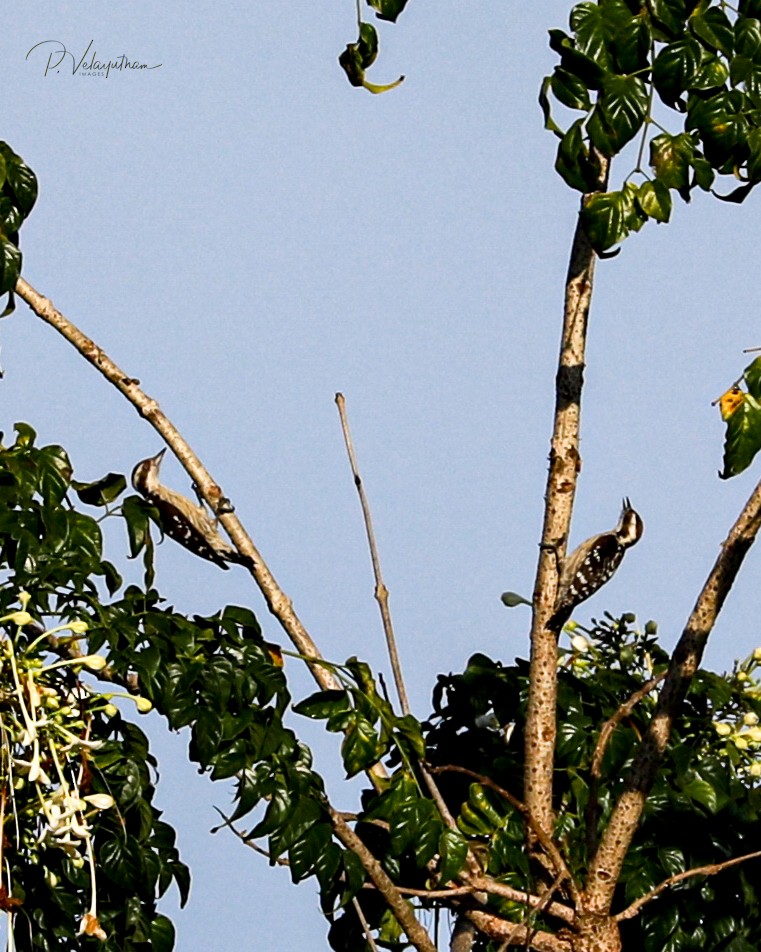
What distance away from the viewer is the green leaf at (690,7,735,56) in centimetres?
196

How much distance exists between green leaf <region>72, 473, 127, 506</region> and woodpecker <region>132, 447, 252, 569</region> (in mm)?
334

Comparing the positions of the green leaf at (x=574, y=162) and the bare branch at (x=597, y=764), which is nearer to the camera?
the green leaf at (x=574, y=162)

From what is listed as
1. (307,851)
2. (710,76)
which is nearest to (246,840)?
(307,851)

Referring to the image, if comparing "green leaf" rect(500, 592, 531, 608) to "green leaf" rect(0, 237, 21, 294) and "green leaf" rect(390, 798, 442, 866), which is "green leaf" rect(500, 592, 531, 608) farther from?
"green leaf" rect(0, 237, 21, 294)

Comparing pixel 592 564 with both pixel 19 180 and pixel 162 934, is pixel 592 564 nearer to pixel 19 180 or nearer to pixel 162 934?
pixel 162 934

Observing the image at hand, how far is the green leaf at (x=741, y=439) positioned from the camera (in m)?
1.69

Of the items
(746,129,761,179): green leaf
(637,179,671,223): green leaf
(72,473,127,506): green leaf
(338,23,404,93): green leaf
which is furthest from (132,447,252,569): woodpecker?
(746,129,761,179): green leaf

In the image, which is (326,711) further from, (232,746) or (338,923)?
(338,923)

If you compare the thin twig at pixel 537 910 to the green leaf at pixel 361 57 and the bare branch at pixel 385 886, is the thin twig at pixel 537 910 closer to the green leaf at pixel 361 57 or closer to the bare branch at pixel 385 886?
the bare branch at pixel 385 886

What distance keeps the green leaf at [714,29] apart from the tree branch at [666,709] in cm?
63

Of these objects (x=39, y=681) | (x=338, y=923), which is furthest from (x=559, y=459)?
(x=39, y=681)

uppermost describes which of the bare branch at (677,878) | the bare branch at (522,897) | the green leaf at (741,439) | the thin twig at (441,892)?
the green leaf at (741,439)

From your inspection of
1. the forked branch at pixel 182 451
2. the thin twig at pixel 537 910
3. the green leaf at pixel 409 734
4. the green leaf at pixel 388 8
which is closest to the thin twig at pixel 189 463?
the forked branch at pixel 182 451

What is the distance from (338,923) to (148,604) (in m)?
0.76
